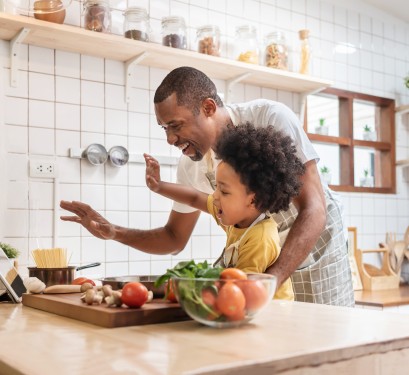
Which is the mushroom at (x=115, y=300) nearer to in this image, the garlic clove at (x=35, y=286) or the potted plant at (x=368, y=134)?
the garlic clove at (x=35, y=286)

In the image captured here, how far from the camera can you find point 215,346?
809mm

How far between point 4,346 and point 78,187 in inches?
77.7

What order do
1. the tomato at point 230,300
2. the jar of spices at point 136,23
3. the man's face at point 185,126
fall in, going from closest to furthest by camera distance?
the tomato at point 230,300, the man's face at point 185,126, the jar of spices at point 136,23

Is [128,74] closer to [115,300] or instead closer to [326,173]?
Answer: [326,173]

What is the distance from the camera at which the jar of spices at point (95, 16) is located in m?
2.69

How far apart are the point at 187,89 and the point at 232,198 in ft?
1.59

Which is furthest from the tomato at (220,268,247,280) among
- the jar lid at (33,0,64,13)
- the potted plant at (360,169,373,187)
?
the potted plant at (360,169,373,187)

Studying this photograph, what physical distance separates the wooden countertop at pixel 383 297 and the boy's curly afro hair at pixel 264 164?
1.77 m

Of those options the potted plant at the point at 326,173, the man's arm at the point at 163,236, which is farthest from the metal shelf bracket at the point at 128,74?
the potted plant at the point at 326,173

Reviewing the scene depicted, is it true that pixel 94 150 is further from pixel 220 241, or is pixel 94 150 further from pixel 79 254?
pixel 220 241

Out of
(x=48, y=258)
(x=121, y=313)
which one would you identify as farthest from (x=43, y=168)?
(x=121, y=313)

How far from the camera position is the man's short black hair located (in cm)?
180

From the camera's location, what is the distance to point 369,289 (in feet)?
11.8

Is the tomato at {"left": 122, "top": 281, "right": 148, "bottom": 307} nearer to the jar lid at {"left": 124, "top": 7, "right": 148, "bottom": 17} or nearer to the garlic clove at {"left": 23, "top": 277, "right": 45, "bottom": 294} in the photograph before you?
the garlic clove at {"left": 23, "top": 277, "right": 45, "bottom": 294}
